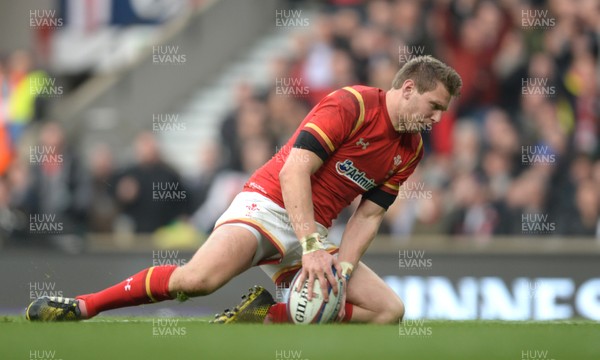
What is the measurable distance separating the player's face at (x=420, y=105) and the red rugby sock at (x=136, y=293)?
1802 millimetres

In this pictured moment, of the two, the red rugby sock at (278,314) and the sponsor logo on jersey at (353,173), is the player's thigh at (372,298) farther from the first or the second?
the sponsor logo on jersey at (353,173)

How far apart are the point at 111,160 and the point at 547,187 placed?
5537 millimetres

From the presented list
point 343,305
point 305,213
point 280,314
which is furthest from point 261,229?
point 343,305

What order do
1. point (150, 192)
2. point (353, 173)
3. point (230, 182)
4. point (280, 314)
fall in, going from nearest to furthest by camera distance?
1. point (280, 314)
2. point (353, 173)
3. point (150, 192)
4. point (230, 182)

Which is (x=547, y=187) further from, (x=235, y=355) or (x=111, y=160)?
(x=235, y=355)

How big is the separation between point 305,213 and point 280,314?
33.6 inches

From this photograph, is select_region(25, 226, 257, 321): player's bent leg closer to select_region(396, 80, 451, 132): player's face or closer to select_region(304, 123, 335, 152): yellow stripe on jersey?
select_region(304, 123, 335, 152): yellow stripe on jersey

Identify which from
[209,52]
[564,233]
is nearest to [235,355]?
[564,233]

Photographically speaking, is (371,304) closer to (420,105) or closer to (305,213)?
(305,213)

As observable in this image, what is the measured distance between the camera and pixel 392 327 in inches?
290

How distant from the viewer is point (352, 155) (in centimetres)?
793

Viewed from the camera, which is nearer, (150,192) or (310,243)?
(310,243)

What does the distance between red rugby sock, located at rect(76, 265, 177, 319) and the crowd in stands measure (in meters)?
5.75

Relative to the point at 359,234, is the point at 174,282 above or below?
below
